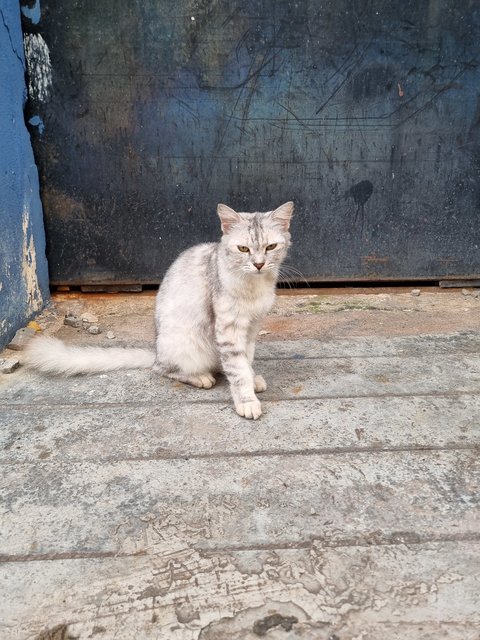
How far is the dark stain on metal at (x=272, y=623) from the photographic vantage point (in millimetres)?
1473

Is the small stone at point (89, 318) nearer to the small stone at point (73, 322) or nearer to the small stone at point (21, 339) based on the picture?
the small stone at point (73, 322)

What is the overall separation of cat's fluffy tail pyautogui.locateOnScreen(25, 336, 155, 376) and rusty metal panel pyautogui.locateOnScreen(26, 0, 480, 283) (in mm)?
1299

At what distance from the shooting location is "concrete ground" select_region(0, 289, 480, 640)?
60.1 inches

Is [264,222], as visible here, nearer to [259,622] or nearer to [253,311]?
[253,311]

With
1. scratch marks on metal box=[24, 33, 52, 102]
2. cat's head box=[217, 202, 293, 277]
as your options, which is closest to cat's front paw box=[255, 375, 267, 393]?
cat's head box=[217, 202, 293, 277]

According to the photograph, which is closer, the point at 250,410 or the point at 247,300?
the point at 250,410

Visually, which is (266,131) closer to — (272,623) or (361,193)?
(361,193)

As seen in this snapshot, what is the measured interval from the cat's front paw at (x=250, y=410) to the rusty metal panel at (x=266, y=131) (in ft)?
6.45

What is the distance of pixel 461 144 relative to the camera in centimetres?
403

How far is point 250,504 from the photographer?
1942 millimetres

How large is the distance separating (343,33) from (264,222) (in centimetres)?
199

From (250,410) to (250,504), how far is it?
0.61 meters

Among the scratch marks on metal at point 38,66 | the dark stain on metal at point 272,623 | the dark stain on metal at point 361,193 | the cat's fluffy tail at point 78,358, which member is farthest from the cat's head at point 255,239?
the scratch marks on metal at point 38,66

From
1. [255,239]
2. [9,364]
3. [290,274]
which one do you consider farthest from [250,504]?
[290,274]
